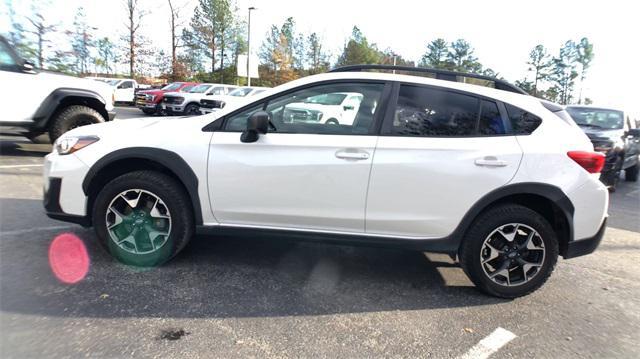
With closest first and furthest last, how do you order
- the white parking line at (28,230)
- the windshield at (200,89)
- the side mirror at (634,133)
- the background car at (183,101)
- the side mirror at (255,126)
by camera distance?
the side mirror at (255,126)
the white parking line at (28,230)
the side mirror at (634,133)
the background car at (183,101)
the windshield at (200,89)

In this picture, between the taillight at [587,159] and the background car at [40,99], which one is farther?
the background car at [40,99]

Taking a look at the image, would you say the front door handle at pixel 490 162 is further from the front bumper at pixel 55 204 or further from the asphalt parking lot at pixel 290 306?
the front bumper at pixel 55 204

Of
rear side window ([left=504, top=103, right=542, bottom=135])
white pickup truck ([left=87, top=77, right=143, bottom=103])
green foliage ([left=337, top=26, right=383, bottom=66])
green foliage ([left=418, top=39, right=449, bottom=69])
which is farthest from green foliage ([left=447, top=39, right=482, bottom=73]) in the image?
rear side window ([left=504, top=103, right=542, bottom=135])

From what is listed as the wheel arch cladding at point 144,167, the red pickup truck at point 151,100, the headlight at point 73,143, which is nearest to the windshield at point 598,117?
the wheel arch cladding at point 144,167

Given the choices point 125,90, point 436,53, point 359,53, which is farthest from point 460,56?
point 125,90

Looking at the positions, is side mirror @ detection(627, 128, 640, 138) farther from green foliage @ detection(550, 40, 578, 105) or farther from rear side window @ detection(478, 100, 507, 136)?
green foliage @ detection(550, 40, 578, 105)

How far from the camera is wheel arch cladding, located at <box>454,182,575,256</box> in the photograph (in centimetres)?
330

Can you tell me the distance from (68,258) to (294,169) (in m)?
2.07

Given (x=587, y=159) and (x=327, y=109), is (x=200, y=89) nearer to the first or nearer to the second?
(x=327, y=109)

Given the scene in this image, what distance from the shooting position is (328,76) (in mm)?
3605

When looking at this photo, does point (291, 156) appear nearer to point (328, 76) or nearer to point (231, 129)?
point (231, 129)

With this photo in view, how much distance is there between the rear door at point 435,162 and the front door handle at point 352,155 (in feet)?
0.30

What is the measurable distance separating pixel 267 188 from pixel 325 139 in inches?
23.1

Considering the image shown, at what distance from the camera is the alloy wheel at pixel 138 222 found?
139 inches
